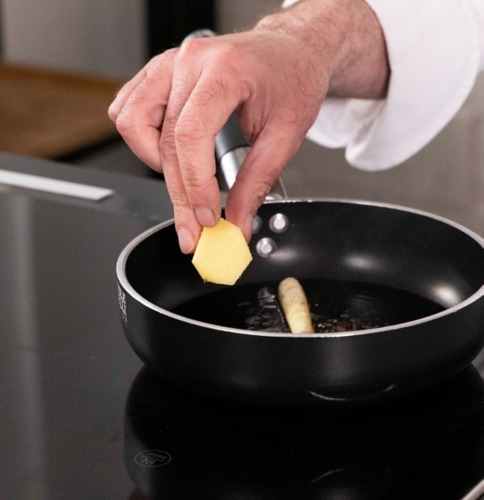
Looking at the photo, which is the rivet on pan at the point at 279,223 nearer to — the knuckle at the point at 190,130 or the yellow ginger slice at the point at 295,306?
the yellow ginger slice at the point at 295,306

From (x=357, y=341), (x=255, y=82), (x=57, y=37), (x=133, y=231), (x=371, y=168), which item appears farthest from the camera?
(x=57, y=37)

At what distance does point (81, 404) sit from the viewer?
0.69 m

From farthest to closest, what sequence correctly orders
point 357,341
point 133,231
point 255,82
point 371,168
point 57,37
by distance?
point 57,37, point 371,168, point 133,231, point 255,82, point 357,341

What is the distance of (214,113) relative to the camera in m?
0.73

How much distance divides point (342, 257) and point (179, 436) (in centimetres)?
28

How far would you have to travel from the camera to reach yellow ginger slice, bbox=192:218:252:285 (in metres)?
0.73

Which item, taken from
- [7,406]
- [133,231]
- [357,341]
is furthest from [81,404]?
[133,231]

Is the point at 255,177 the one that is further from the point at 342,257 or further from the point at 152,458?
the point at 152,458

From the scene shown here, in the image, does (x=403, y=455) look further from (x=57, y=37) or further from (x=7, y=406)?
(x=57, y=37)

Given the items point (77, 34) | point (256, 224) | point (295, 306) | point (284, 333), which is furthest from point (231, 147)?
point (77, 34)

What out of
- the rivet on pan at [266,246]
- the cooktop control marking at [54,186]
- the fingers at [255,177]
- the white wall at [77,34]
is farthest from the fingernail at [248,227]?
the white wall at [77,34]

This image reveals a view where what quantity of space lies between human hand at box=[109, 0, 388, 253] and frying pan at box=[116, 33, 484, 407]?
5 cm

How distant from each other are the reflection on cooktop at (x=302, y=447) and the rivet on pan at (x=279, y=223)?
0.21 meters

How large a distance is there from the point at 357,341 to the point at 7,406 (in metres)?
0.24
